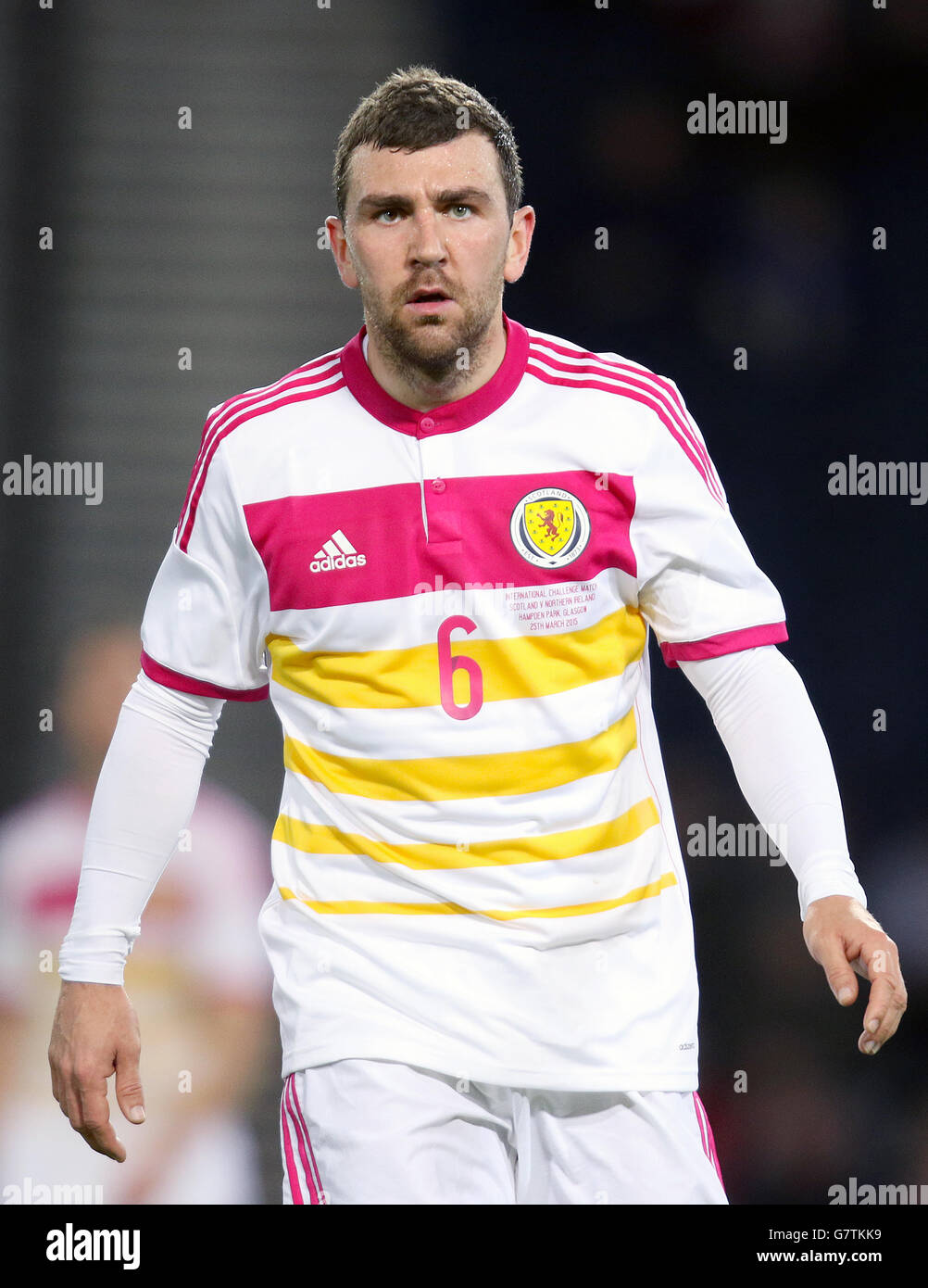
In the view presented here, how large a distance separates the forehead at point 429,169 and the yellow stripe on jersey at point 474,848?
797 mm

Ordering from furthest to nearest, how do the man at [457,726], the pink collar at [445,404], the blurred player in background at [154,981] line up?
the blurred player in background at [154,981] → the pink collar at [445,404] → the man at [457,726]

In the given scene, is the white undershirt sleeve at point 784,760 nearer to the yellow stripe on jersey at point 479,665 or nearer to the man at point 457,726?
the man at point 457,726

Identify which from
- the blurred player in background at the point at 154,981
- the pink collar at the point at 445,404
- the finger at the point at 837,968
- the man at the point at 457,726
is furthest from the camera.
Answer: the blurred player in background at the point at 154,981

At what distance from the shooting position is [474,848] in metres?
1.78

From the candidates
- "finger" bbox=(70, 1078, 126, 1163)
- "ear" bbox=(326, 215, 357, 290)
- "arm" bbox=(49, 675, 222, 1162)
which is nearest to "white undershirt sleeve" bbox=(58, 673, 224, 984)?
"arm" bbox=(49, 675, 222, 1162)

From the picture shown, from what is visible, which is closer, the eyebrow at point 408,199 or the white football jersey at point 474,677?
the white football jersey at point 474,677

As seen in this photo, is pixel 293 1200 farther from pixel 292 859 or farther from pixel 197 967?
pixel 197 967

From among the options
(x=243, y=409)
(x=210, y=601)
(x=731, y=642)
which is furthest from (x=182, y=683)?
(x=731, y=642)

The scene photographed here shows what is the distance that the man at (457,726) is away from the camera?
5.80 ft

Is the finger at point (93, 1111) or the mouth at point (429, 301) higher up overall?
the mouth at point (429, 301)

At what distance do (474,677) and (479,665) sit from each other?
2 cm

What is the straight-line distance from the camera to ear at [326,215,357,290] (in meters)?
1.97

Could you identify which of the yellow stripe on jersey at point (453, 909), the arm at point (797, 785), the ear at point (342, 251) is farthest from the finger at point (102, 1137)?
the ear at point (342, 251)

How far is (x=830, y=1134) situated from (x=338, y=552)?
4.60 ft
